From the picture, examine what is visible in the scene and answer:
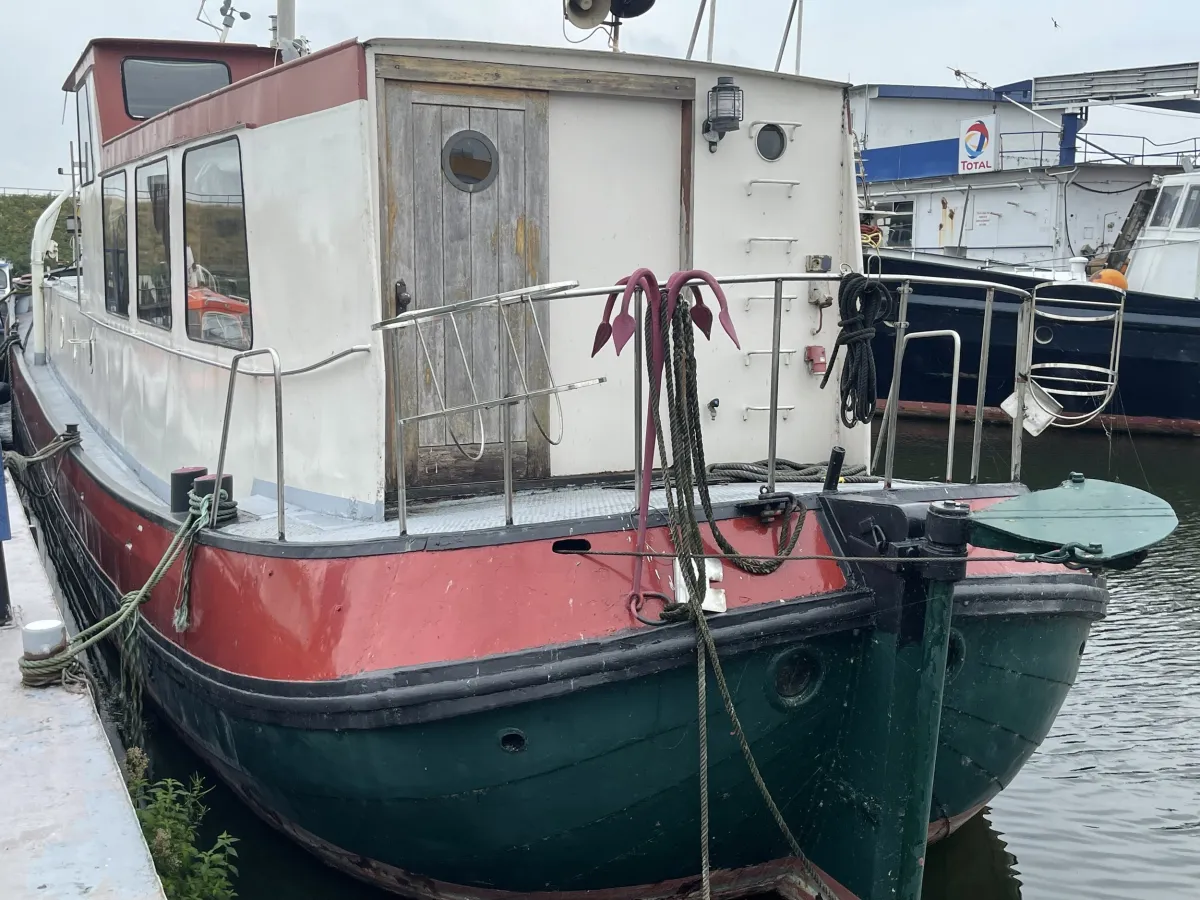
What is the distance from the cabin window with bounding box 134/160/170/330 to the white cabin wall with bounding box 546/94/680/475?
2.31 metres

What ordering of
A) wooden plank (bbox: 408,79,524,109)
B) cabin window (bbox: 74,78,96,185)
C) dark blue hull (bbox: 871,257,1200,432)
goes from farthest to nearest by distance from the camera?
1. dark blue hull (bbox: 871,257,1200,432)
2. cabin window (bbox: 74,78,96,185)
3. wooden plank (bbox: 408,79,524,109)

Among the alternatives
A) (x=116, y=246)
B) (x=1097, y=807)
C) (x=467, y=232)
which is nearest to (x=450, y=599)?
(x=467, y=232)

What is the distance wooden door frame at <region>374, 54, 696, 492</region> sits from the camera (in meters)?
4.24

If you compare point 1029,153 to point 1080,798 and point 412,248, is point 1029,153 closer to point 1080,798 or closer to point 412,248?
point 1080,798

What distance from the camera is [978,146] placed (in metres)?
22.9

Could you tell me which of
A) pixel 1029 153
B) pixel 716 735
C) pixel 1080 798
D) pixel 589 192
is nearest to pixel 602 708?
pixel 716 735

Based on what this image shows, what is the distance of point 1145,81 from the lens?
24.3 metres

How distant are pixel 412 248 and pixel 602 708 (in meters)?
2.00

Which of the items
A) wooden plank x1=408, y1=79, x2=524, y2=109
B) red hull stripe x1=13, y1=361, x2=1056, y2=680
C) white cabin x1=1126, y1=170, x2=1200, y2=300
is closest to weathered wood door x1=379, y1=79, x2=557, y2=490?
wooden plank x1=408, y1=79, x2=524, y2=109

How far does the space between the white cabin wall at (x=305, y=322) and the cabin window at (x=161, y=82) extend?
2186mm

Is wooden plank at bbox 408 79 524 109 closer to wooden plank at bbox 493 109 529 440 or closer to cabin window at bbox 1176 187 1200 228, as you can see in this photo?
wooden plank at bbox 493 109 529 440

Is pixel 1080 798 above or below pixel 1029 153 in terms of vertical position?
below

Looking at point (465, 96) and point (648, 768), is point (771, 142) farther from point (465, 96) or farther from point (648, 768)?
point (648, 768)

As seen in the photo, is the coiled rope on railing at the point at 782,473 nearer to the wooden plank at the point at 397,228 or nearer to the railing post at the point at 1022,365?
the railing post at the point at 1022,365
